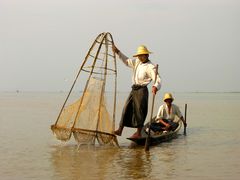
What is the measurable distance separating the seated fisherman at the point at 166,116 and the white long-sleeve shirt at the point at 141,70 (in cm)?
172

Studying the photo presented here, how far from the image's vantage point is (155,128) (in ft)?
33.3

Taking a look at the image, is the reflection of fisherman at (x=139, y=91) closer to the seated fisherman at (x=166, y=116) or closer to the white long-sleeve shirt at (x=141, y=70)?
the white long-sleeve shirt at (x=141, y=70)

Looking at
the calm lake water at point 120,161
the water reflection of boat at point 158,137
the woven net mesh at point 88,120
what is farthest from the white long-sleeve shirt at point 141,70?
the calm lake water at point 120,161

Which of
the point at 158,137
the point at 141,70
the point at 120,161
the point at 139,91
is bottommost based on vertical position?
the point at 120,161

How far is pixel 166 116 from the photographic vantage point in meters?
10.8

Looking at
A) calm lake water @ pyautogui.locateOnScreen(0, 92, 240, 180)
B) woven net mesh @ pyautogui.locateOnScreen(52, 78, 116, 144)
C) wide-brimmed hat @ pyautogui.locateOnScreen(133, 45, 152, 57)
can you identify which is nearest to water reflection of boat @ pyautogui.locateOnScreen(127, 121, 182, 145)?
calm lake water @ pyautogui.locateOnScreen(0, 92, 240, 180)

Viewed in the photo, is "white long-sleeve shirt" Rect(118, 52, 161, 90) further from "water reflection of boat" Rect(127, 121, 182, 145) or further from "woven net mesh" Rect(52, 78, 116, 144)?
"water reflection of boat" Rect(127, 121, 182, 145)

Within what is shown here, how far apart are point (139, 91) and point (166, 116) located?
7.52ft

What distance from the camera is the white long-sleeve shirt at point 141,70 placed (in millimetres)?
8612

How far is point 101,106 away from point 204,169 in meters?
2.67

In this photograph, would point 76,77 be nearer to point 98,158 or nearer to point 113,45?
point 113,45

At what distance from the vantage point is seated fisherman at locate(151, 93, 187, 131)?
10.3 metres

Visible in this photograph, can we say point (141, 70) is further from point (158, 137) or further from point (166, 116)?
point (166, 116)

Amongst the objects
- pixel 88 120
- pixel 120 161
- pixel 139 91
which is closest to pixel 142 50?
pixel 139 91
